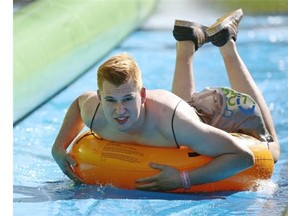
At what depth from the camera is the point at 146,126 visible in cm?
324

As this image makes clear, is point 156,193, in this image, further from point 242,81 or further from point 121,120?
point 242,81

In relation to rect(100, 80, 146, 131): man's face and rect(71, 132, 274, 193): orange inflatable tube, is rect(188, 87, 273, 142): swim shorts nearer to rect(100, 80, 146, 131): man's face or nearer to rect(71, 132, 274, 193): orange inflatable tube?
rect(71, 132, 274, 193): orange inflatable tube

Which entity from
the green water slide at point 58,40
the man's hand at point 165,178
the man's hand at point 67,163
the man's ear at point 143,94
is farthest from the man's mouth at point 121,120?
the green water slide at point 58,40

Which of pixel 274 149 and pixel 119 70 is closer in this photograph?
pixel 119 70

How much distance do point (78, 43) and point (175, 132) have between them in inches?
118

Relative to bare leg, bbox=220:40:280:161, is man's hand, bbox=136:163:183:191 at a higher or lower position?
lower

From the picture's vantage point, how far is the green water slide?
5.05 m

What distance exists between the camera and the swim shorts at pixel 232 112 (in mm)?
3516

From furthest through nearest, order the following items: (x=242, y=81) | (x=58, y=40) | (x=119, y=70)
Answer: (x=58, y=40)
(x=242, y=81)
(x=119, y=70)

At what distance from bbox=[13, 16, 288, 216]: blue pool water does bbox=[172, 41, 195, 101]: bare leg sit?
1.86ft

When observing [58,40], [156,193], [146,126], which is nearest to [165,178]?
[156,193]

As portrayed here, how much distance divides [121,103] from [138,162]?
288 millimetres

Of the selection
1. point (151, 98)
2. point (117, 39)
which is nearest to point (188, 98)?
point (151, 98)

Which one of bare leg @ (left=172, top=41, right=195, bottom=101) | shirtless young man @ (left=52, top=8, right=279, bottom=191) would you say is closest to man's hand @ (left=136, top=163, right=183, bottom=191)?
shirtless young man @ (left=52, top=8, right=279, bottom=191)
